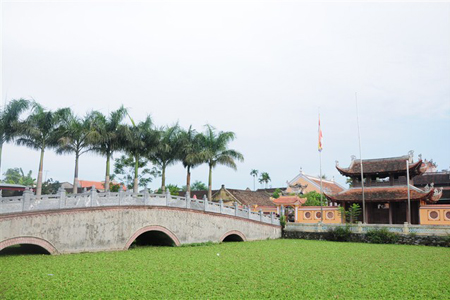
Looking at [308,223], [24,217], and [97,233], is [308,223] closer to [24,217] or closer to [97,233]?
[97,233]

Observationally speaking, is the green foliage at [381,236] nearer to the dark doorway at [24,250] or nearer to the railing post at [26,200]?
the dark doorway at [24,250]

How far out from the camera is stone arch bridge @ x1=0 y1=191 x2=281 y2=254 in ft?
45.2

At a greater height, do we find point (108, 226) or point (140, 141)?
point (140, 141)

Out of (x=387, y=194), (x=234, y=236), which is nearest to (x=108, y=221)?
(x=234, y=236)

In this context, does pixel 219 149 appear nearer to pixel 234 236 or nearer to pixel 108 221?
pixel 234 236

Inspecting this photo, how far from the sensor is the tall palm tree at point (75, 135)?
20.8 meters

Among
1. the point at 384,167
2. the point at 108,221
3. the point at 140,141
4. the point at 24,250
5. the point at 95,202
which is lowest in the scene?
the point at 24,250

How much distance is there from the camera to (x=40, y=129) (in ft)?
66.7

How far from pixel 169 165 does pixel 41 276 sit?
15.9m

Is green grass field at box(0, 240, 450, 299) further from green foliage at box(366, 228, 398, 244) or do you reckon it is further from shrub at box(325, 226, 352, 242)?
shrub at box(325, 226, 352, 242)

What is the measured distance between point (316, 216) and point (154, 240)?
12587mm

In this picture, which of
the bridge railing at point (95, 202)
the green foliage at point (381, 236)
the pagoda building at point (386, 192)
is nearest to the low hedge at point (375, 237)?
the green foliage at point (381, 236)

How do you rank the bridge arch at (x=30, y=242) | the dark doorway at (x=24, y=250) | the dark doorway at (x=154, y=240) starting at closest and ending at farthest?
the bridge arch at (x=30, y=242) < the dark doorway at (x=24, y=250) < the dark doorway at (x=154, y=240)

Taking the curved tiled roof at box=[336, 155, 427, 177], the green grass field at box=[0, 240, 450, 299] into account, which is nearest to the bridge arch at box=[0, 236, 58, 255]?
the green grass field at box=[0, 240, 450, 299]
